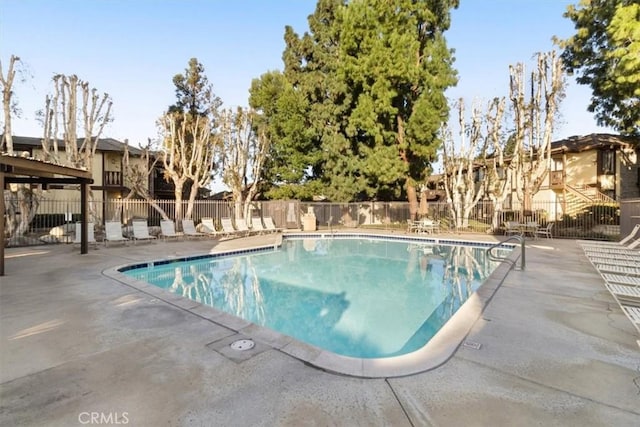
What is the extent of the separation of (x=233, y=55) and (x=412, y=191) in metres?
12.3

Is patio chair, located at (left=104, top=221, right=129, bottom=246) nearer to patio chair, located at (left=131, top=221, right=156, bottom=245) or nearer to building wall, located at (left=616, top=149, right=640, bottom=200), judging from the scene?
patio chair, located at (left=131, top=221, right=156, bottom=245)

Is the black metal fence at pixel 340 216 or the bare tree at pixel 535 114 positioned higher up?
the bare tree at pixel 535 114

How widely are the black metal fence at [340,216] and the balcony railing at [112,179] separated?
62.8 inches

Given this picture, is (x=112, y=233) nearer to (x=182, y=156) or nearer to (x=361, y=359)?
(x=182, y=156)

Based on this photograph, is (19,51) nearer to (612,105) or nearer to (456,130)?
(456,130)

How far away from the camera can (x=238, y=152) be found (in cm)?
1975

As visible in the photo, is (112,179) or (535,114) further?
(112,179)

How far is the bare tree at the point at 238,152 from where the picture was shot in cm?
1956

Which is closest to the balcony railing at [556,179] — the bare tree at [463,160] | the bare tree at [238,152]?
the bare tree at [463,160]

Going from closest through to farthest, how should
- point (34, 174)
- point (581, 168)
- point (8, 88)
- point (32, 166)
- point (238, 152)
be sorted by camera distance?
point (32, 166) → point (34, 174) → point (8, 88) → point (238, 152) → point (581, 168)

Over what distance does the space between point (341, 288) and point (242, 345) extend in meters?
4.67

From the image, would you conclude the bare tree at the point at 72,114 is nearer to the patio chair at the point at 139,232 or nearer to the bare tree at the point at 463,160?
the patio chair at the point at 139,232

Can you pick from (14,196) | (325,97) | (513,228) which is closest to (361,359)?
(513,228)
